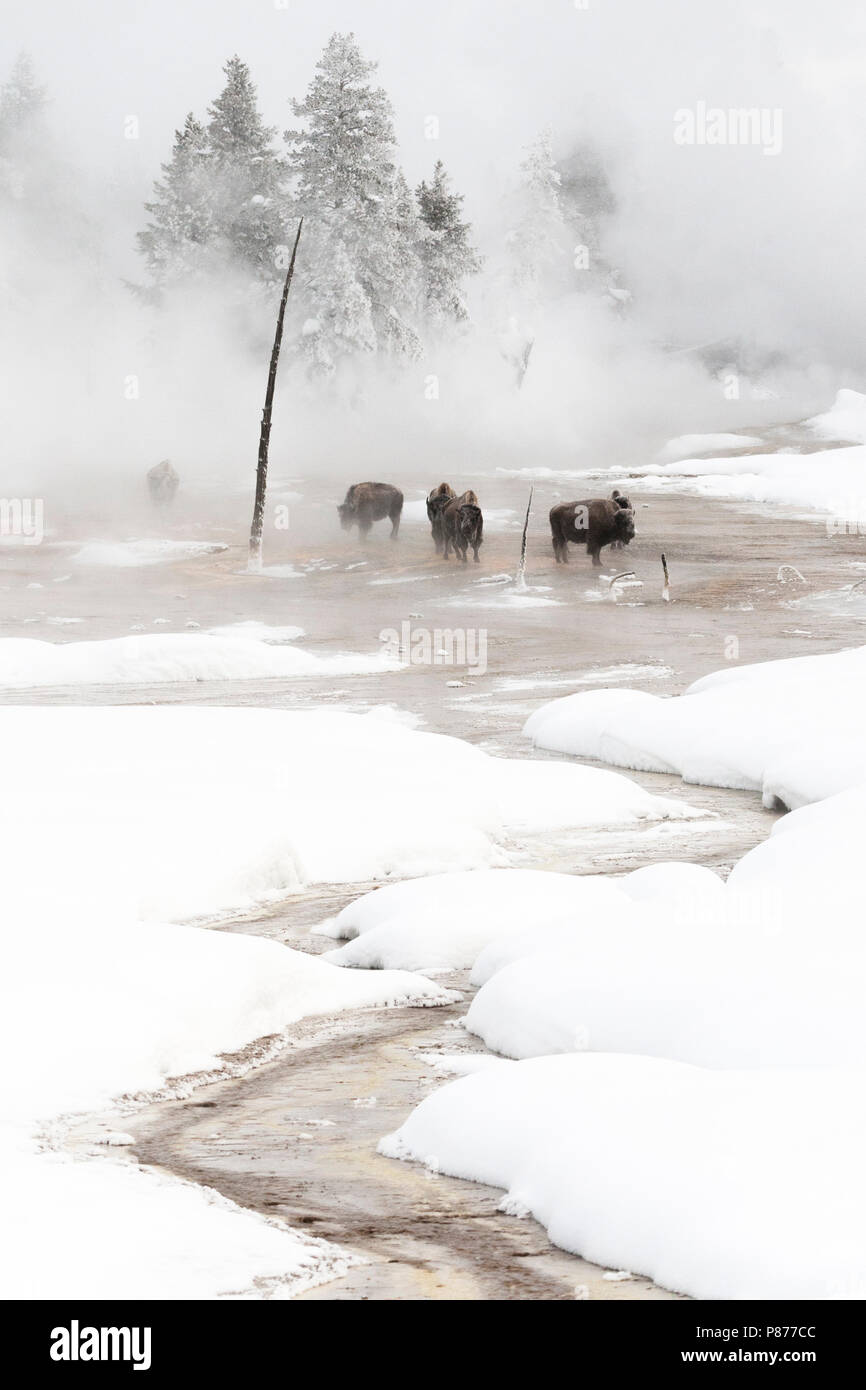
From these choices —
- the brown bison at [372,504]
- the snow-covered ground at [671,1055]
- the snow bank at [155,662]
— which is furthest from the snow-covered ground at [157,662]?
the brown bison at [372,504]

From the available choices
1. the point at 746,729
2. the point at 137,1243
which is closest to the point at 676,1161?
the point at 137,1243

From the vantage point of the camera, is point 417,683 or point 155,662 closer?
point 417,683

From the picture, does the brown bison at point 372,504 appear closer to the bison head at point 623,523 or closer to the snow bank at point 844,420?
the bison head at point 623,523

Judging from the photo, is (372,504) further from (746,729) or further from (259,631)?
(746,729)

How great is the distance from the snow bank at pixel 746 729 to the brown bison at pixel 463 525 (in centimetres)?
1749

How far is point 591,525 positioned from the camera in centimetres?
3241

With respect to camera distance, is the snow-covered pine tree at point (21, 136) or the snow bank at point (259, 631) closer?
the snow bank at point (259, 631)

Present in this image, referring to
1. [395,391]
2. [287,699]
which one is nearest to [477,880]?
[287,699]

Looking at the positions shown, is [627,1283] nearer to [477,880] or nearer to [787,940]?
[787,940]

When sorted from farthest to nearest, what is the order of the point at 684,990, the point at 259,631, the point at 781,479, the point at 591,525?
the point at 781,479 → the point at 591,525 → the point at 259,631 → the point at 684,990

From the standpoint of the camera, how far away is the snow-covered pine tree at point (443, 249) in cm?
5631

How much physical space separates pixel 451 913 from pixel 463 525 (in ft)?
83.1

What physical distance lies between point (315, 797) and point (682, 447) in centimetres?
5587

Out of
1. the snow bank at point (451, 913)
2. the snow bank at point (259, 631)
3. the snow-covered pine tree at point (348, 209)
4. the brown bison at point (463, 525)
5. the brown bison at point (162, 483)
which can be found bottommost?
the snow bank at point (451, 913)
